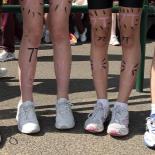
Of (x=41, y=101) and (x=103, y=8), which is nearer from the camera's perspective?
(x=103, y=8)

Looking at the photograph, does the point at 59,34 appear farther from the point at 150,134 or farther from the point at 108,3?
the point at 150,134

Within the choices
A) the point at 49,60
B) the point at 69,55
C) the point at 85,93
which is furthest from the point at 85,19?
the point at 69,55

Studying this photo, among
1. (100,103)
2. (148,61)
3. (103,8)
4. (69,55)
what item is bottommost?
(148,61)

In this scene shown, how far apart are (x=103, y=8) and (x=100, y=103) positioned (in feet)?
2.23

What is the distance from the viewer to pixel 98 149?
114 inches

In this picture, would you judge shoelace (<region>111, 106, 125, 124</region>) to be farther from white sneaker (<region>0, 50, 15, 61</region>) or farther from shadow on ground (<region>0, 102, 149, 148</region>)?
white sneaker (<region>0, 50, 15, 61</region>)

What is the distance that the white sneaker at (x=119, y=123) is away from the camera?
3.04 metres

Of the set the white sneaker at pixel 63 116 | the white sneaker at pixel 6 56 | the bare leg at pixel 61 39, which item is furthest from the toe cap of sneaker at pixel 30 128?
the white sneaker at pixel 6 56

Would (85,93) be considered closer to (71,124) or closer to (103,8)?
(71,124)

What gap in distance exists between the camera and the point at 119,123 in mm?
3088

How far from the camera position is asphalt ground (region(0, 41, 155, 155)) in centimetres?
290

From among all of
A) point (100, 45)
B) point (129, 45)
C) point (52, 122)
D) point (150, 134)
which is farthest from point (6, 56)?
point (150, 134)

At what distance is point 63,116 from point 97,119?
9.3 inches

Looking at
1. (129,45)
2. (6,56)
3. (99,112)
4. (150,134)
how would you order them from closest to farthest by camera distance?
(150,134), (129,45), (99,112), (6,56)
